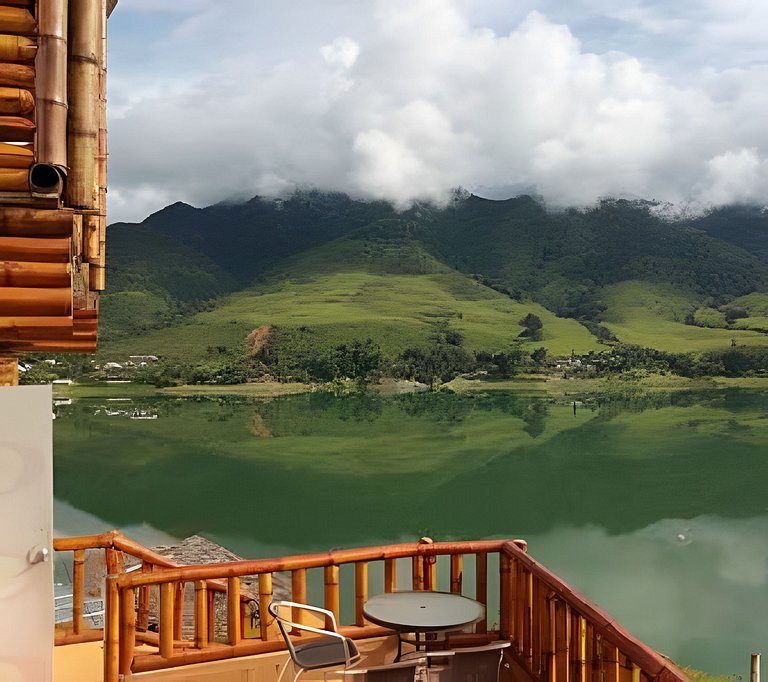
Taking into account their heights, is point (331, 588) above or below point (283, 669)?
above

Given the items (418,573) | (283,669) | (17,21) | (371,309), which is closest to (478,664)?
(418,573)

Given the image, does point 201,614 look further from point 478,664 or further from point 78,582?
point 478,664

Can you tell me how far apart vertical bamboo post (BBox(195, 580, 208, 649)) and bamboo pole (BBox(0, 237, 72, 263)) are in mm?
1760

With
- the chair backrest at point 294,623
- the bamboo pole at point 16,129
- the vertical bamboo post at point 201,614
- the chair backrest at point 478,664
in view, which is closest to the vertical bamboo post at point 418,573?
the chair backrest at point 294,623

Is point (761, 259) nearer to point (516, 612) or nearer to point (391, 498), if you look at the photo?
point (391, 498)

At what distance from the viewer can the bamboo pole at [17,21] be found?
9.18 feet

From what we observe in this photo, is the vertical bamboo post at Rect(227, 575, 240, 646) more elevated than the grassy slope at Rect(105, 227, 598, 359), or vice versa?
the grassy slope at Rect(105, 227, 598, 359)

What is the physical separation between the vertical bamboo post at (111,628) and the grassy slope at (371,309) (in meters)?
69.9

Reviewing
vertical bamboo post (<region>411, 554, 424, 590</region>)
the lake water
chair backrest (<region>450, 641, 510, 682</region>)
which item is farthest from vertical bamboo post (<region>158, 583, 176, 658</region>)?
the lake water

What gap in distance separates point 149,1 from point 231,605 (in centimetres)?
3830

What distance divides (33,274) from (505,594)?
8.20 feet

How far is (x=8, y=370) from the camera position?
379 cm

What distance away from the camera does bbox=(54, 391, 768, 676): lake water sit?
34.9 meters

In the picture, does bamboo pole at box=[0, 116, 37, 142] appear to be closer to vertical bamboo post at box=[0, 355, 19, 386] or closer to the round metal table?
vertical bamboo post at box=[0, 355, 19, 386]
